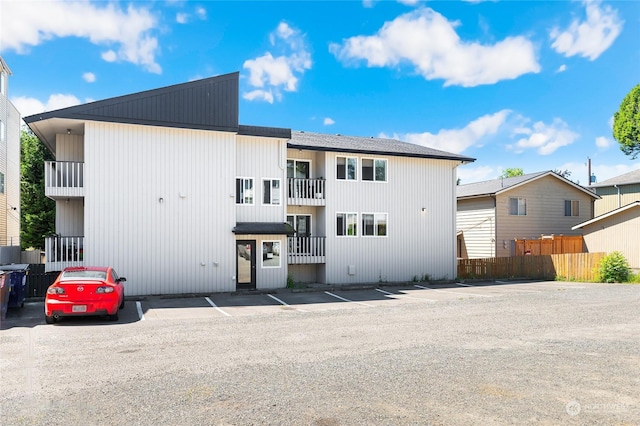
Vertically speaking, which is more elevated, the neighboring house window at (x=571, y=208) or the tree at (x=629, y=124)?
the tree at (x=629, y=124)

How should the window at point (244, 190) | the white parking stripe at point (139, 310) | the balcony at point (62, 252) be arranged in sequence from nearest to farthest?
1. the white parking stripe at point (139, 310)
2. the balcony at point (62, 252)
3. the window at point (244, 190)

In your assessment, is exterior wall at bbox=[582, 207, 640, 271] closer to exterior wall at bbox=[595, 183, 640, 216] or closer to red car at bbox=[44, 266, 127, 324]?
exterior wall at bbox=[595, 183, 640, 216]

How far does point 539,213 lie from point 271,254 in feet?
66.9

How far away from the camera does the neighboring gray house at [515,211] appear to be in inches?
1203

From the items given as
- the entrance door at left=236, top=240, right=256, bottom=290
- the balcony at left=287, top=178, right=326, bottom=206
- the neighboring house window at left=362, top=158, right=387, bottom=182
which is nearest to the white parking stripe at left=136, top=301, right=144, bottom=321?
the entrance door at left=236, top=240, right=256, bottom=290

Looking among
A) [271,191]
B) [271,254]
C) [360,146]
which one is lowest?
[271,254]

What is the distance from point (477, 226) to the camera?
31938 mm

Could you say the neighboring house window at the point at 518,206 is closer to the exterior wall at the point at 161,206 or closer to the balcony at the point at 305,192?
the balcony at the point at 305,192

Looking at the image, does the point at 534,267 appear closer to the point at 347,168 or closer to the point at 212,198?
the point at 347,168

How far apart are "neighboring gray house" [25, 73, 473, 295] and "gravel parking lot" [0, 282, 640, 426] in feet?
13.0

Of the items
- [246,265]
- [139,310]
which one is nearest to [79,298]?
[139,310]

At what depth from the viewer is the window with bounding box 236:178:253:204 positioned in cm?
2005

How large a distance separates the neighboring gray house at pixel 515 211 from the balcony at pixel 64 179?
23054mm

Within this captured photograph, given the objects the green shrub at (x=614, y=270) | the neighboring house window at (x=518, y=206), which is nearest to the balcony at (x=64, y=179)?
the green shrub at (x=614, y=270)
